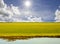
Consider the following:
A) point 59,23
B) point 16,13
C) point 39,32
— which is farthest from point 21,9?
point 59,23

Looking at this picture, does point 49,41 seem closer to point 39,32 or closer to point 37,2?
point 39,32

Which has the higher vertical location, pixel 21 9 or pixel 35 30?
pixel 21 9


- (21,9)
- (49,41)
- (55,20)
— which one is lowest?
(49,41)

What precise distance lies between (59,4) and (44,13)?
0.61 ft

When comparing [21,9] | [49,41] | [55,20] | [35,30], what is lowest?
[49,41]

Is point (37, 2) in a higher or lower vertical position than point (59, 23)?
higher

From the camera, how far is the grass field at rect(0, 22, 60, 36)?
61.4 inches

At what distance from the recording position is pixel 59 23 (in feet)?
5.21

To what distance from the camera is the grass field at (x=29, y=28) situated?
1561 millimetres

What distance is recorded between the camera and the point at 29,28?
1578 mm

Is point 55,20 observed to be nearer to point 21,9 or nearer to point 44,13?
point 44,13

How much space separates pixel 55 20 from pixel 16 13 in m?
0.42

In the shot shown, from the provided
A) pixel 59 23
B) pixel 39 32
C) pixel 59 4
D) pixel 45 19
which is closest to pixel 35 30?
pixel 39 32

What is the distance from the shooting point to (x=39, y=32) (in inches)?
61.8
